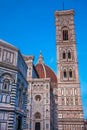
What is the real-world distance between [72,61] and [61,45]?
4612mm

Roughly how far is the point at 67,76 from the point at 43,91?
5.84 metres

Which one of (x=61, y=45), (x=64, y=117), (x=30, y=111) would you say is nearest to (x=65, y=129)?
(x=64, y=117)

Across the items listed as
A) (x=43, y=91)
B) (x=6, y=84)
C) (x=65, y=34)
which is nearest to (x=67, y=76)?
(x=43, y=91)

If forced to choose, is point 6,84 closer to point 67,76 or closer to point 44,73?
point 67,76

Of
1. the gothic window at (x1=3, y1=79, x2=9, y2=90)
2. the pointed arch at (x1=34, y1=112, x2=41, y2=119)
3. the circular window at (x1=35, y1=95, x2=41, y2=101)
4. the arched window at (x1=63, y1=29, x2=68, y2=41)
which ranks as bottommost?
the pointed arch at (x1=34, y1=112, x2=41, y2=119)

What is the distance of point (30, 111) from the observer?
3375cm

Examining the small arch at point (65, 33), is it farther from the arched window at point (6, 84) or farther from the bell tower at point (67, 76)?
the arched window at point (6, 84)

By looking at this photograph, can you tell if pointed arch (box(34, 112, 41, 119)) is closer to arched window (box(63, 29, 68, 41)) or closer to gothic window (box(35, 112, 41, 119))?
gothic window (box(35, 112, 41, 119))

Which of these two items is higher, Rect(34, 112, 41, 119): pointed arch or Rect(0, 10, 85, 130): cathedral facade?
Rect(0, 10, 85, 130): cathedral facade

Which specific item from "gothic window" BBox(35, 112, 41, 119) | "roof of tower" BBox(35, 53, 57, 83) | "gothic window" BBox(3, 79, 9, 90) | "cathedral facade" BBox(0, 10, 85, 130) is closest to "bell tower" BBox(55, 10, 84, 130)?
"cathedral facade" BBox(0, 10, 85, 130)

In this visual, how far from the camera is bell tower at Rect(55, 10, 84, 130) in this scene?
3133 centimetres

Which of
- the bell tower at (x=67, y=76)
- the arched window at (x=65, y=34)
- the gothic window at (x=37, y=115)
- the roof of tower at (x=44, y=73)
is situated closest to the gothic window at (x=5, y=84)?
the bell tower at (x=67, y=76)

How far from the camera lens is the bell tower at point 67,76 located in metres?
31.3

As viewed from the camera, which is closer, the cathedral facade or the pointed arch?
the cathedral facade
